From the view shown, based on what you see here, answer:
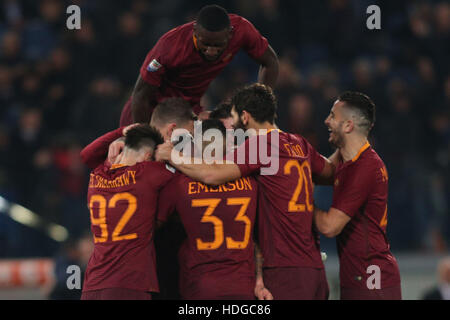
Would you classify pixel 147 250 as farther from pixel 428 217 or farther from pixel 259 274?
pixel 428 217

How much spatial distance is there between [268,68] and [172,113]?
1.09m

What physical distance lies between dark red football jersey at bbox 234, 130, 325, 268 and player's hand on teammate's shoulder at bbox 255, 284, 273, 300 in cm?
16

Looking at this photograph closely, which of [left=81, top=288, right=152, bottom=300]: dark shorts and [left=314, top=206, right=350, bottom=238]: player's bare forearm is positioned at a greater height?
[left=314, top=206, right=350, bottom=238]: player's bare forearm

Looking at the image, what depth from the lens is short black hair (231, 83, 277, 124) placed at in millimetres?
5188

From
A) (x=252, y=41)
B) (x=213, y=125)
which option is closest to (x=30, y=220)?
(x=252, y=41)

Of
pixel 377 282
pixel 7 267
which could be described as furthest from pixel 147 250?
pixel 7 267

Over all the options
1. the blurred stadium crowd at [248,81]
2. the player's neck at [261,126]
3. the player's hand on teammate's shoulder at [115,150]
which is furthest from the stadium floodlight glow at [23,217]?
the player's neck at [261,126]

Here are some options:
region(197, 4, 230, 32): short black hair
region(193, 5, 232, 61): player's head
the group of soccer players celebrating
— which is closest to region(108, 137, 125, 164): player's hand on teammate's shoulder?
the group of soccer players celebrating

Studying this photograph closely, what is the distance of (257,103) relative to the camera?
5180mm

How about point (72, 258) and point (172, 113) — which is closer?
point (172, 113)

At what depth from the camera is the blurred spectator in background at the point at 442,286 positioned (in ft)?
25.2

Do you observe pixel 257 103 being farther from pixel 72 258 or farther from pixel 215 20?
pixel 72 258

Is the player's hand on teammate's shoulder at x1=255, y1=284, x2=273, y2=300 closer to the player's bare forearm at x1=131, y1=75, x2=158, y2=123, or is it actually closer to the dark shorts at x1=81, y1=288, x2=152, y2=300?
the dark shorts at x1=81, y1=288, x2=152, y2=300
